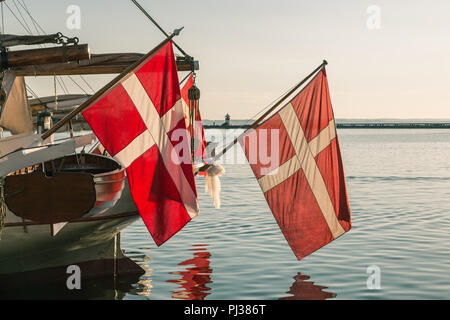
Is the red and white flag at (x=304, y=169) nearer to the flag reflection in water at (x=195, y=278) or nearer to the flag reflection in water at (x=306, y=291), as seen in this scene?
the flag reflection in water at (x=306, y=291)

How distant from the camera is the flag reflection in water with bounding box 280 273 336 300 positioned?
14.8m

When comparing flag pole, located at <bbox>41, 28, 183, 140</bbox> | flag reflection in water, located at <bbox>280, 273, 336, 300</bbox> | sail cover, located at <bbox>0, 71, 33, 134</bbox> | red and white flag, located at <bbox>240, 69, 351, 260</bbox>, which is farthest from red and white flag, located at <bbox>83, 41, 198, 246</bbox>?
sail cover, located at <bbox>0, 71, 33, 134</bbox>

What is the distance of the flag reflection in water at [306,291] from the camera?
14812mm

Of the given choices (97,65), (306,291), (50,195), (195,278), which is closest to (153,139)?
(50,195)

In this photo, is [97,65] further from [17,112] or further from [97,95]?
[97,95]

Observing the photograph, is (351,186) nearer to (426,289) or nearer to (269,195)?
(426,289)

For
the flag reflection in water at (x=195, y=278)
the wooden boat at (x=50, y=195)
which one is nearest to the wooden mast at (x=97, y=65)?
the flag reflection in water at (x=195, y=278)

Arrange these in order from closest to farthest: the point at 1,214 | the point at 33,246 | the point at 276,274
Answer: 1. the point at 1,214
2. the point at 33,246
3. the point at 276,274

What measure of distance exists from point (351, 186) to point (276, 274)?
2668 centimetres

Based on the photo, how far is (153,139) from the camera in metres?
11.3

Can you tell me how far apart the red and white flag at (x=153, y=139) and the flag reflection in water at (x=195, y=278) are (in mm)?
4383
